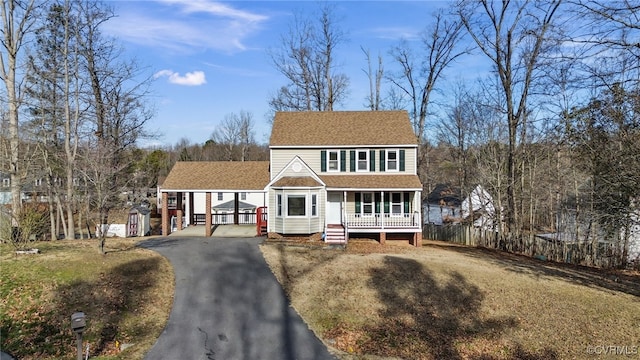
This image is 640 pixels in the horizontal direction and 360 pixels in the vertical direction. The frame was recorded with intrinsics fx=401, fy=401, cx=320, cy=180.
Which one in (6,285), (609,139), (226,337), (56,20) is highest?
(56,20)

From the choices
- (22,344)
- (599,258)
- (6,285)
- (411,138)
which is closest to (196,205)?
(411,138)

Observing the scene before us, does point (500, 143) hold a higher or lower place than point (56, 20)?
lower

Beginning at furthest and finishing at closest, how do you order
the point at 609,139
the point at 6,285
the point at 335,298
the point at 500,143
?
the point at 500,143 < the point at 609,139 < the point at 335,298 < the point at 6,285

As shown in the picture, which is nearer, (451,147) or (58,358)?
(58,358)

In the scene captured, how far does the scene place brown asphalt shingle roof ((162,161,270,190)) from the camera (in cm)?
2431

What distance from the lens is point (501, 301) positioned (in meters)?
13.3

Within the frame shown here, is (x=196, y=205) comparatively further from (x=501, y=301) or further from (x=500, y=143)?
(x=501, y=301)

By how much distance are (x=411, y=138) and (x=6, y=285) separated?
65.1ft

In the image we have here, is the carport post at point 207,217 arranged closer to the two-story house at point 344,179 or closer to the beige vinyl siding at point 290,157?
the two-story house at point 344,179

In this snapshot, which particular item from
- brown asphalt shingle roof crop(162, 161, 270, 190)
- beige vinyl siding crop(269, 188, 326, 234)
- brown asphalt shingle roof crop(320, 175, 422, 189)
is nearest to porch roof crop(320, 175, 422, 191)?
brown asphalt shingle roof crop(320, 175, 422, 189)

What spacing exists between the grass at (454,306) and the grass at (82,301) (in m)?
4.45

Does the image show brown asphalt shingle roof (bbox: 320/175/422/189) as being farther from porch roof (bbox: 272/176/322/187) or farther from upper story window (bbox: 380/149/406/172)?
porch roof (bbox: 272/176/322/187)
